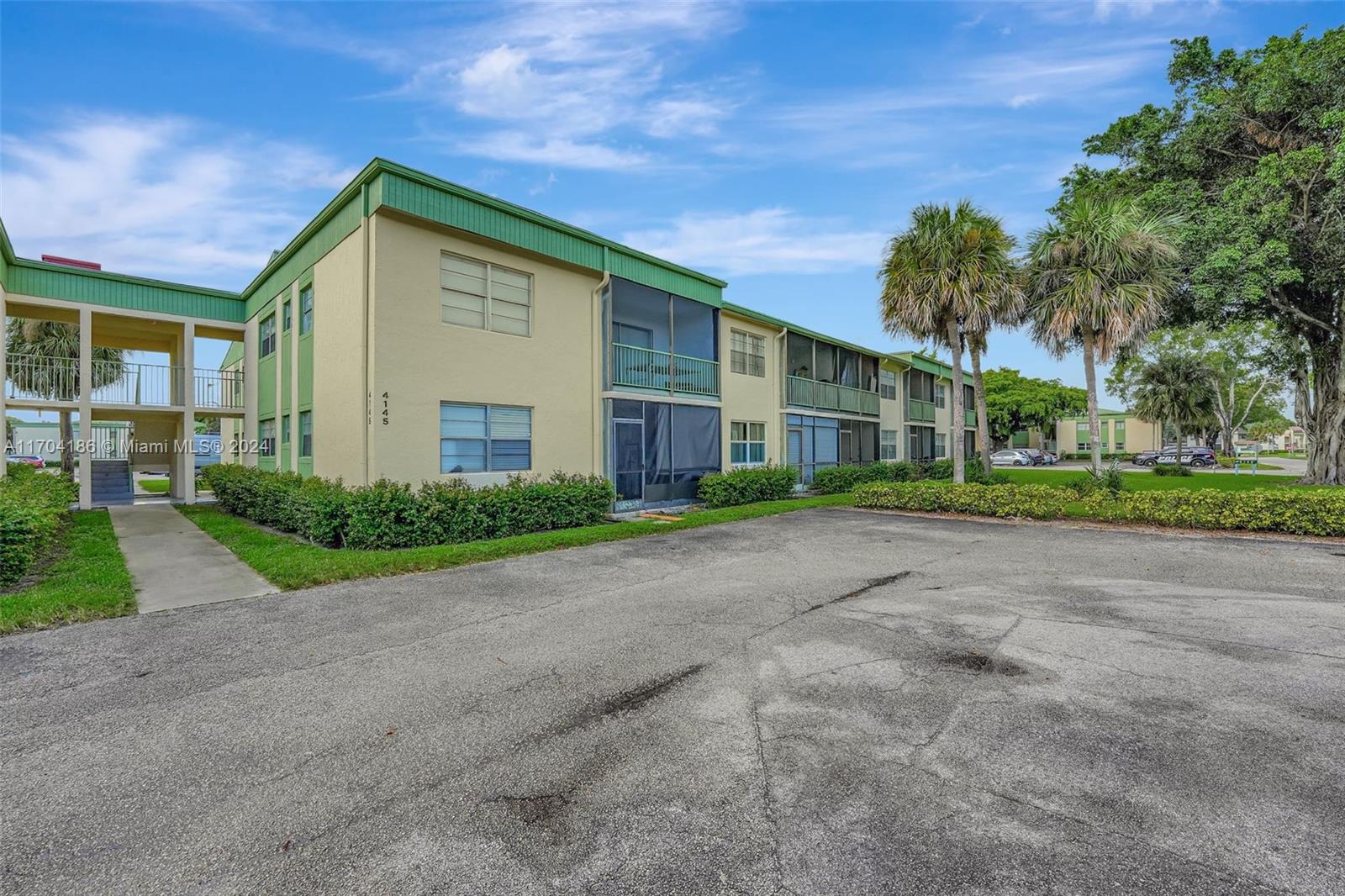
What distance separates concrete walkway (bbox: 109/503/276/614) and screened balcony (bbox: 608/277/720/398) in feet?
27.6

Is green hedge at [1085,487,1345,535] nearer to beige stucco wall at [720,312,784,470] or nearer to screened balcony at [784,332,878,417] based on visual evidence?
beige stucco wall at [720,312,784,470]

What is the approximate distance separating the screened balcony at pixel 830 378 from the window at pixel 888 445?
208 centimetres

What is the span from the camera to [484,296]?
12039 millimetres

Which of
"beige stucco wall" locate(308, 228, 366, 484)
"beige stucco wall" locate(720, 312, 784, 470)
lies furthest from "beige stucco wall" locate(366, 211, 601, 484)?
"beige stucco wall" locate(720, 312, 784, 470)

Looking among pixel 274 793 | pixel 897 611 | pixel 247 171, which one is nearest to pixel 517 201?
pixel 247 171

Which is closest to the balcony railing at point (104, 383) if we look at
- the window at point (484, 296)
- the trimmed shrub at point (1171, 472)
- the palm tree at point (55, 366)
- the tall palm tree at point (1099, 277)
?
the palm tree at point (55, 366)

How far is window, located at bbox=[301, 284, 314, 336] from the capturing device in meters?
13.2

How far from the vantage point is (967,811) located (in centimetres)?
277

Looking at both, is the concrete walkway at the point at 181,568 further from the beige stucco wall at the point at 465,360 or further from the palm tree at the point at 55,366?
the palm tree at the point at 55,366

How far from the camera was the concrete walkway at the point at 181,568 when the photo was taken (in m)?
6.84

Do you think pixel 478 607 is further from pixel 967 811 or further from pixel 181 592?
pixel 967 811

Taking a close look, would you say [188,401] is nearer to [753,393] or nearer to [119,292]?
[119,292]

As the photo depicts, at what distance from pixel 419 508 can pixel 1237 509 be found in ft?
49.9

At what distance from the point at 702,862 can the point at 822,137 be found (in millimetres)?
14251
